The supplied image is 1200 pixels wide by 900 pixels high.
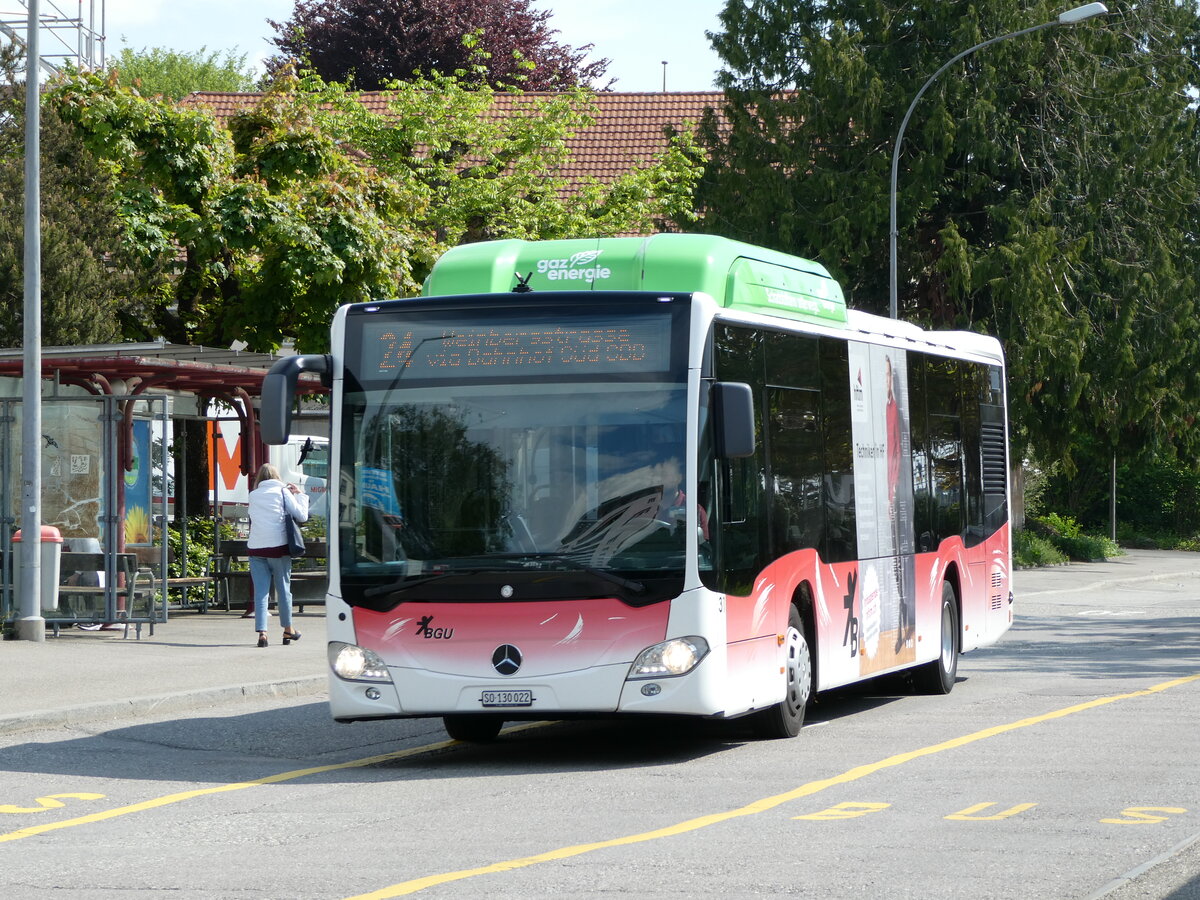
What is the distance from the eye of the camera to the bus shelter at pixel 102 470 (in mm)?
19312

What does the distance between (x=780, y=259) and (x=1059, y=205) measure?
2721 cm

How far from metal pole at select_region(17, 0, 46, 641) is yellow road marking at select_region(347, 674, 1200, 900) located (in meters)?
10.3

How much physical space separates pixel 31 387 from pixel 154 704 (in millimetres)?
5744

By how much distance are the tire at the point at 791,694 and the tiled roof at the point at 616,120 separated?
34.8 meters

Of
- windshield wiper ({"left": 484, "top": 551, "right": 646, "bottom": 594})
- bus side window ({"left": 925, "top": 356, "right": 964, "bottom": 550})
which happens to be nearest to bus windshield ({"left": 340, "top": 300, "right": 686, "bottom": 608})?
windshield wiper ({"left": 484, "top": 551, "right": 646, "bottom": 594})

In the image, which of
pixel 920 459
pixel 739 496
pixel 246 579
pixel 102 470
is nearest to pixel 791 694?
pixel 739 496

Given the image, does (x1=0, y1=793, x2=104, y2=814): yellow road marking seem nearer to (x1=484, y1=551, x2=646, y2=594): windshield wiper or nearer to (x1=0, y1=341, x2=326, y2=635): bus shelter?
(x1=484, y1=551, x2=646, y2=594): windshield wiper

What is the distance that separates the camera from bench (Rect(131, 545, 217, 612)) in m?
21.0

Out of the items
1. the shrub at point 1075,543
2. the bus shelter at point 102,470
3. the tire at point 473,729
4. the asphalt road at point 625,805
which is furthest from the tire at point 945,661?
the shrub at point 1075,543

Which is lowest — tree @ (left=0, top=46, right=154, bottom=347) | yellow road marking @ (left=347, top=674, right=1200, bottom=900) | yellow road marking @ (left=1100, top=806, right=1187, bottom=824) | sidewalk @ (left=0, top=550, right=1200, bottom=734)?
yellow road marking @ (left=1100, top=806, right=1187, bottom=824)

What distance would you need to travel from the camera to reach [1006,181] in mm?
38688

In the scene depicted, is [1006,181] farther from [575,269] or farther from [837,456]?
[575,269]

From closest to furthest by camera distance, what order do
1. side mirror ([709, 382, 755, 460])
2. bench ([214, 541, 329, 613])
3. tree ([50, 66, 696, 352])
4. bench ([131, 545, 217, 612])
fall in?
1. side mirror ([709, 382, 755, 460])
2. bench ([131, 545, 217, 612])
3. bench ([214, 541, 329, 613])
4. tree ([50, 66, 696, 352])

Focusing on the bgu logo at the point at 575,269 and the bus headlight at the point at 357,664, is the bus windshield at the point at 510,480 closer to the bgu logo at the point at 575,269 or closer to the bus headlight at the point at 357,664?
the bus headlight at the point at 357,664
